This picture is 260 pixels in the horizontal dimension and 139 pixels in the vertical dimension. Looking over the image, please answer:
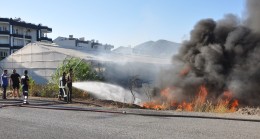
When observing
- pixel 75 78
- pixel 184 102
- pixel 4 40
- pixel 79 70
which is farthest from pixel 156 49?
pixel 4 40

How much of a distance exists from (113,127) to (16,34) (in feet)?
216

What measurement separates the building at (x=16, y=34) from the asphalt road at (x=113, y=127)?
193 feet

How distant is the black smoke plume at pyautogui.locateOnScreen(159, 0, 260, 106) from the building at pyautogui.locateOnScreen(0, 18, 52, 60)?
168 ft

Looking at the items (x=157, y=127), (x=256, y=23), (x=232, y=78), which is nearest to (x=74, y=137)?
(x=157, y=127)

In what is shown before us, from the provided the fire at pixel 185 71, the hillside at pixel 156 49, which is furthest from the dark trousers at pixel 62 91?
the hillside at pixel 156 49

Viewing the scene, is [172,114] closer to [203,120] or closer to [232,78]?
[203,120]

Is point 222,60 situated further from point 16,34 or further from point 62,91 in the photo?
point 16,34

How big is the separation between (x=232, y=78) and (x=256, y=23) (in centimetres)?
353

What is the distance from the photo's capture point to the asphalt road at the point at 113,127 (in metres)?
8.65

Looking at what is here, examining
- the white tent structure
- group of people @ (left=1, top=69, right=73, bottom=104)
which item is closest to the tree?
group of people @ (left=1, top=69, right=73, bottom=104)

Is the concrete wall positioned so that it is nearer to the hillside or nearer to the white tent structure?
the hillside

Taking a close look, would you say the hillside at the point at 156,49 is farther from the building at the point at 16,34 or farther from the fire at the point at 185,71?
the building at the point at 16,34

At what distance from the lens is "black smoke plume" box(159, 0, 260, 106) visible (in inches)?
767

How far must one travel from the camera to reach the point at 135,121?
35.9 ft
